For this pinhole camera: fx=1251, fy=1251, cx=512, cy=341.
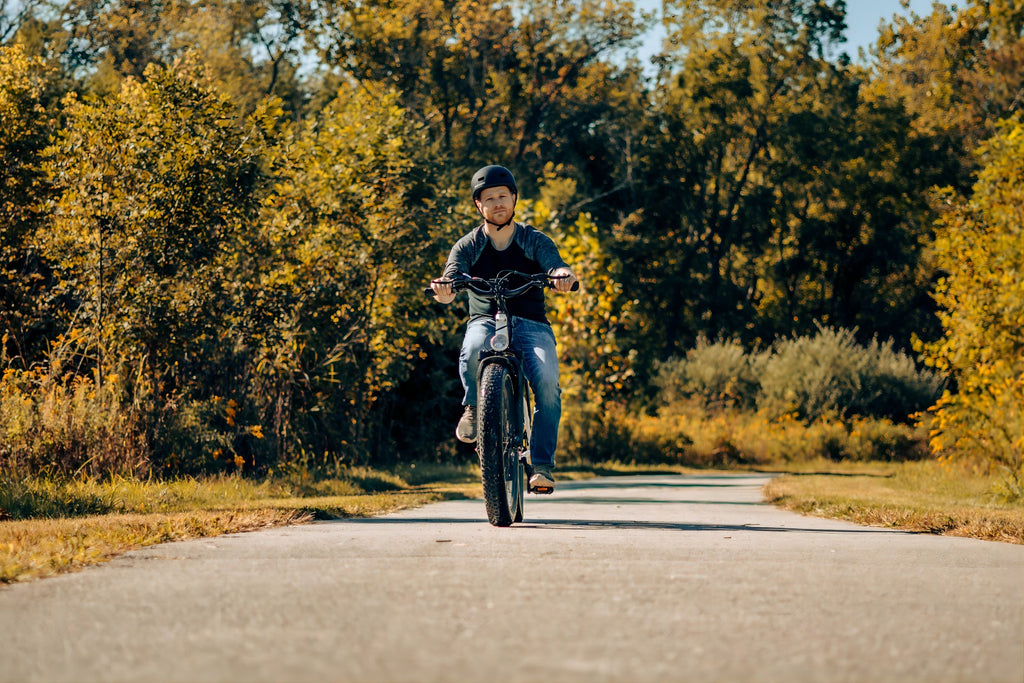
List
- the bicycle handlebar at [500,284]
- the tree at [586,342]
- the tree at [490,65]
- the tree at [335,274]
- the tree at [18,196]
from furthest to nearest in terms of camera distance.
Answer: the tree at [490,65]
the tree at [586,342]
the tree at [335,274]
the tree at [18,196]
the bicycle handlebar at [500,284]

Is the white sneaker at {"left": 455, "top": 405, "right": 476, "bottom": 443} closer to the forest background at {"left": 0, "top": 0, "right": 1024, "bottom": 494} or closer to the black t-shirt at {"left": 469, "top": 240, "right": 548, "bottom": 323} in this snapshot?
the black t-shirt at {"left": 469, "top": 240, "right": 548, "bottom": 323}

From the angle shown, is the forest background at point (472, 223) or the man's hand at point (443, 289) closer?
the man's hand at point (443, 289)

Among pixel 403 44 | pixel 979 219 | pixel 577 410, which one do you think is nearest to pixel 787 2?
pixel 403 44

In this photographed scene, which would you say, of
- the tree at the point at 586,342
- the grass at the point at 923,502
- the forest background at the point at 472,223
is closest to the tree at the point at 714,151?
the forest background at the point at 472,223

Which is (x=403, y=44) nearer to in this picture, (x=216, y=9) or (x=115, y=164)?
(x=216, y=9)

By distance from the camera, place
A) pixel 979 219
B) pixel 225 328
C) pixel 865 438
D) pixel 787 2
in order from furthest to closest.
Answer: pixel 787 2 → pixel 865 438 → pixel 979 219 → pixel 225 328

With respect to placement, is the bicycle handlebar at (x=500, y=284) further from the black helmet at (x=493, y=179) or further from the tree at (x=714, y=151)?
the tree at (x=714, y=151)

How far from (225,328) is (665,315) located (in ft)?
127

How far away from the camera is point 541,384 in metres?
8.54

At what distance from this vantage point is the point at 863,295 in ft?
174

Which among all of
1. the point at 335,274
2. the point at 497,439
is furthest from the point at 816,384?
the point at 497,439

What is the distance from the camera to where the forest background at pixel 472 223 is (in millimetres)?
14578

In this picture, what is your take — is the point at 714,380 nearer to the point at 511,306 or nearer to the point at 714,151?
the point at 714,151

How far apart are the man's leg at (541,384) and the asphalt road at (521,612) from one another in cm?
112
